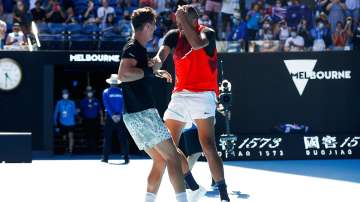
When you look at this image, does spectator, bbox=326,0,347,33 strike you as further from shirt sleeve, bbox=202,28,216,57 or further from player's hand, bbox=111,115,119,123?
shirt sleeve, bbox=202,28,216,57

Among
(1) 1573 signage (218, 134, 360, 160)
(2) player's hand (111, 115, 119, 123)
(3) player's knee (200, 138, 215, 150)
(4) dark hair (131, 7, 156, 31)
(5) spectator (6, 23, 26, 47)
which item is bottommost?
(1) 1573 signage (218, 134, 360, 160)

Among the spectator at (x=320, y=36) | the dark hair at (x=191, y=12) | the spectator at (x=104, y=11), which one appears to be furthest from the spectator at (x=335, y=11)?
the dark hair at (x=191, y=12)

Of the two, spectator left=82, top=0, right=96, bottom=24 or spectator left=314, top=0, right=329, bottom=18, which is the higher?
spectator left=314, top=0, right=329, bottom=18

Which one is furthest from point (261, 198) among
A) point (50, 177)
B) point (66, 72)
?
point (66, 72)

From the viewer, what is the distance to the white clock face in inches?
722

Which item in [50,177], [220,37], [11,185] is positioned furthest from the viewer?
[220,37]

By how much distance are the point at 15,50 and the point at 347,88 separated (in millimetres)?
7575

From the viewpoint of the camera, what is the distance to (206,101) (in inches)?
348

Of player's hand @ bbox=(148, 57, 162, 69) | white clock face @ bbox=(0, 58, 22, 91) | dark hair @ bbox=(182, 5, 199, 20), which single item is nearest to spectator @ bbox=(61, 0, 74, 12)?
→ white clock face @ bbox=(0, 58, 22, 91)

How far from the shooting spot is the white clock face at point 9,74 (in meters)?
18.3

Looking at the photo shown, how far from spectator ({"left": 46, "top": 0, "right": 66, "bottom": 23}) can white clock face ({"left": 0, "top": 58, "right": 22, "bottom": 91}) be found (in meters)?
1.99

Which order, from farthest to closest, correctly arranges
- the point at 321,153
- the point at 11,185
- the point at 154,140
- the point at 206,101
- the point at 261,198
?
the point at 321,153
the point at 11,185
the point at 261,198
the point at 206,101
the point at 154,140

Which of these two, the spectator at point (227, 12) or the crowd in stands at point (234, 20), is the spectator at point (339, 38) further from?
the spectator at point (227, 12)

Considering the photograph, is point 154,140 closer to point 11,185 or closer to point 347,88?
point 11,185
